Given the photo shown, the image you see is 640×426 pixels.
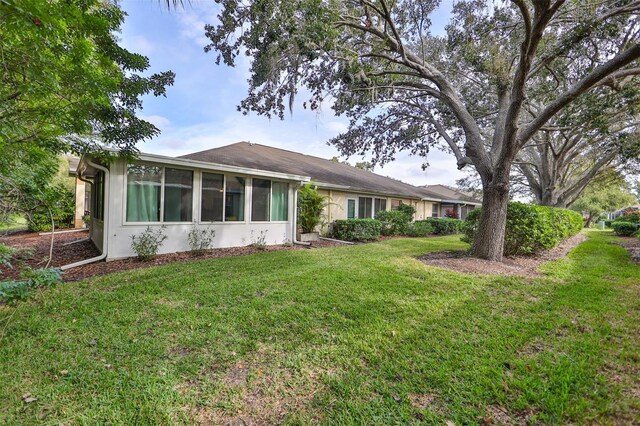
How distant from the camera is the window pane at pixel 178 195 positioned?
25.5ft

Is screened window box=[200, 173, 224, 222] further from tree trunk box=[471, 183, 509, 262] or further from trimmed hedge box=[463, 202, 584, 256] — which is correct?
trimmed hedge box=[463, 202, 584, 256]

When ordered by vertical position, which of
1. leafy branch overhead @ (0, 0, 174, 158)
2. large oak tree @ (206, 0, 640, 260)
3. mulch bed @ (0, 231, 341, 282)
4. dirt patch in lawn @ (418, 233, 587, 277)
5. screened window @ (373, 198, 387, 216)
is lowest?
mulch bed @ (0, 231, 341, 282)

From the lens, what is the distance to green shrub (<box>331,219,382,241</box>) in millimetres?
12297

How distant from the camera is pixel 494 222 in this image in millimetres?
7445

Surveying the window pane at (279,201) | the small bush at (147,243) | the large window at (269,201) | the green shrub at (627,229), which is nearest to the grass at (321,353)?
the small bush at (147,243)

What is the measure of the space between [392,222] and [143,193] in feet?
37.3

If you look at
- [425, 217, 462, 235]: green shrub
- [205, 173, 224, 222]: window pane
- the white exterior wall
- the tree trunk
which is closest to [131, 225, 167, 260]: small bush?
the white exterior wall

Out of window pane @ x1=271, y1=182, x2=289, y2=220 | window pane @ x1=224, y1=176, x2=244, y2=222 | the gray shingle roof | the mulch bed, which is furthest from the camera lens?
the gray shingle roof

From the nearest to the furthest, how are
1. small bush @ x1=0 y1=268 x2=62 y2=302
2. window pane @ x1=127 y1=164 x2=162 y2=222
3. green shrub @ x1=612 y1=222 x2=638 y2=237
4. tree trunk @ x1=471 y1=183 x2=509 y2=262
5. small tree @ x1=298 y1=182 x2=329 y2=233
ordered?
small bush @ x1=0 y1=268 x2=62 y2=302
window pane @ x1=127 y1=164 x2=162 y2=222
tree trunk @ x1=471 y1=183 x2=509 y2=262
small tree @ x1=298 y1=182 x2=329 y2=233
green shrub @ x1=612 y1=222 x2=638 y2=237

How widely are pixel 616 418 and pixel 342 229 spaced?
10610 mm

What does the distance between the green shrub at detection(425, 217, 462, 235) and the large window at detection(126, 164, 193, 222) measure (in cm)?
1408

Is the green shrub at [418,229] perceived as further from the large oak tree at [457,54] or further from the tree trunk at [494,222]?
the tree trunk at [494,222]

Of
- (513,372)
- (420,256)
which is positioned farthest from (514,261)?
(513,372)

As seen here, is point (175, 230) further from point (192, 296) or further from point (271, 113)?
point (271, 113)
